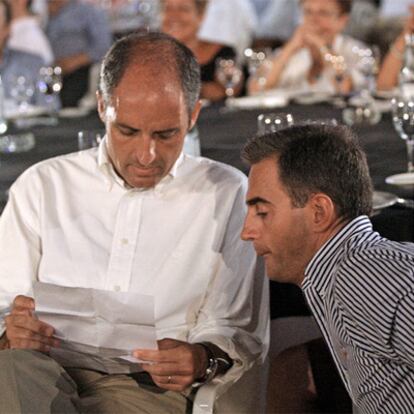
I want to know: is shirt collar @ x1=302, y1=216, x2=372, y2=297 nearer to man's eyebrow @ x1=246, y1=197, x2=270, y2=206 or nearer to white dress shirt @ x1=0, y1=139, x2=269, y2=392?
man's eyebrow @ x1=246, y1=197, x2=270, y2=206

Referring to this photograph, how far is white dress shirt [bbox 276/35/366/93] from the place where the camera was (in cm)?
512

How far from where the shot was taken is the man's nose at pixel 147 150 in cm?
214

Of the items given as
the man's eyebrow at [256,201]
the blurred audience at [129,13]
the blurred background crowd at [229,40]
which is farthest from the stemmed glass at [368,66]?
the blurred audience at [129,13]

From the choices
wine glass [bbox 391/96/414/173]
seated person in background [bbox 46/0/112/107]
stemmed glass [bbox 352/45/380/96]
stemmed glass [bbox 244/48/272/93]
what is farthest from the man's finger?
seated person in background [bbox 46/0/112/107]

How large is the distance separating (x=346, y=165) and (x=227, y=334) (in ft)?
1.72

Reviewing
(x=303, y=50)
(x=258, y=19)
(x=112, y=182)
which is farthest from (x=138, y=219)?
(x=258, y=19)

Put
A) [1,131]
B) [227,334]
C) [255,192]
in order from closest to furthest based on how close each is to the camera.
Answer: [255,192] < [227,334] < [1,131]

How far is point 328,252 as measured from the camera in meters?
1.72

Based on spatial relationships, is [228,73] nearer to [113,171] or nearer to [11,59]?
[11,59]

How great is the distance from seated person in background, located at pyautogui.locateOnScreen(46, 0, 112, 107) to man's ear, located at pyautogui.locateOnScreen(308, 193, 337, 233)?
530cm

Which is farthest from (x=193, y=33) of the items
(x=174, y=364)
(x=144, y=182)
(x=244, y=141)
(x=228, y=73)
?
(x=174, y=364)

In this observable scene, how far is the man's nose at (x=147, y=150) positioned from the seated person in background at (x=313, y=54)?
3.01 meters

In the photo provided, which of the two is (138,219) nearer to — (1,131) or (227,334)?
(227,334)

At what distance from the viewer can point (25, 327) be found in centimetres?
208
